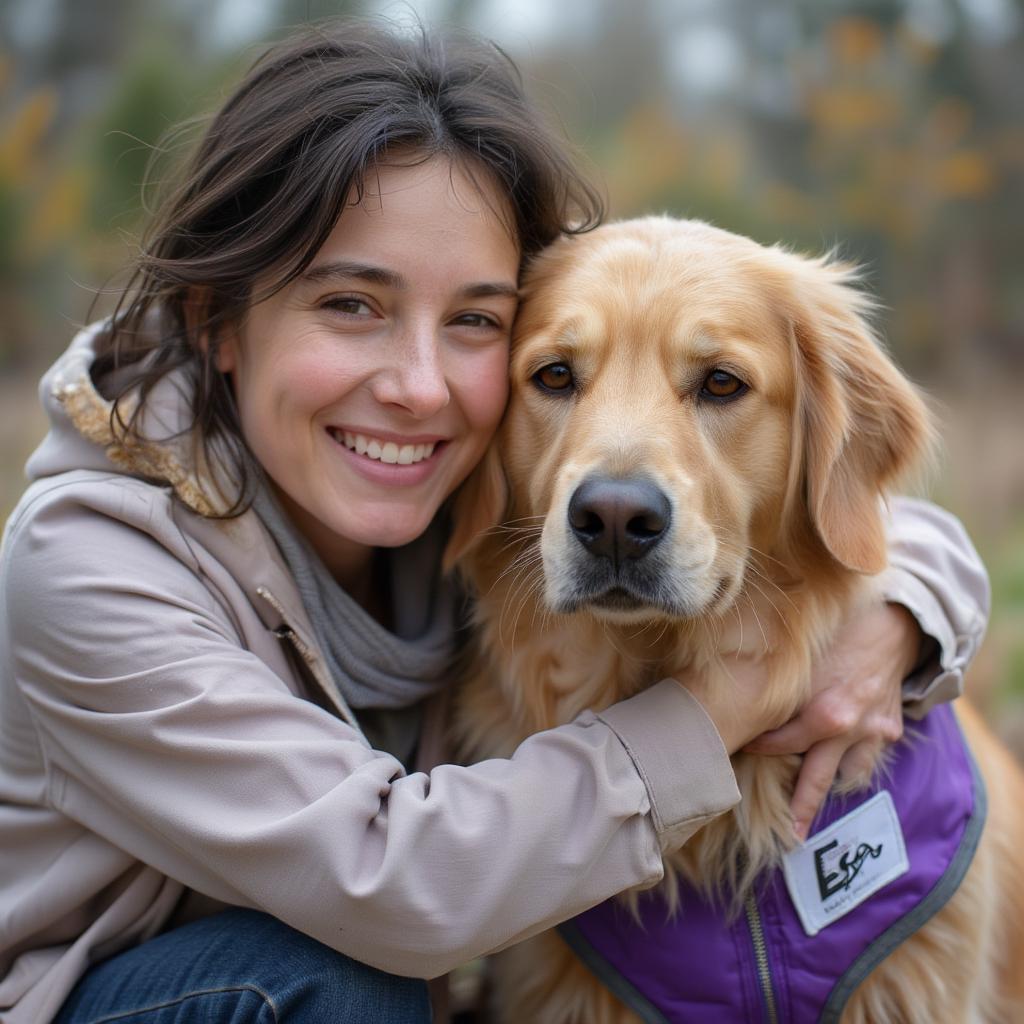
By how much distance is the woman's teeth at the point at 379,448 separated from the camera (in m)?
2.36

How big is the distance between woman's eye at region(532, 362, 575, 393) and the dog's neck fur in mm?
331

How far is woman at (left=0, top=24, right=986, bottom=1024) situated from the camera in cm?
195

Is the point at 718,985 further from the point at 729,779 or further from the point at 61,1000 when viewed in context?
the point at 61,1000

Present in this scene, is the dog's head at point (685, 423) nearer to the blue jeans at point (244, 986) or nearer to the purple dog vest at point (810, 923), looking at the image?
the purple dog vest at point (810, 923)

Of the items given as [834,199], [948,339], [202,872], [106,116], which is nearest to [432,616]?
[202,872]

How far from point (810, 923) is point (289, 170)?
71.9 inches

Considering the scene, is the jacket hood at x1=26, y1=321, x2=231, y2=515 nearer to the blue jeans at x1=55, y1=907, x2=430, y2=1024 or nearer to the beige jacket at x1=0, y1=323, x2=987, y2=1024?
the beige jacket at x1=0, y1=323, x2=987, y2=1024

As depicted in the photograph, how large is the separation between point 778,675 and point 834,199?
Answer: 797 cm

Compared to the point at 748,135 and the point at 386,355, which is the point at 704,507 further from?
the point at 748,135

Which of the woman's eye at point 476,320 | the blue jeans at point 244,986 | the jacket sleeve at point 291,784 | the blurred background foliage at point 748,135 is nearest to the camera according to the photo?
the jacket sleeve at point 291,784

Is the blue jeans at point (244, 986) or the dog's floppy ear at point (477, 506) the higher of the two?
the dog's floppy ear at point (477, 506)

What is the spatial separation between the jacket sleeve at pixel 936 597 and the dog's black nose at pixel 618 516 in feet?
2.51

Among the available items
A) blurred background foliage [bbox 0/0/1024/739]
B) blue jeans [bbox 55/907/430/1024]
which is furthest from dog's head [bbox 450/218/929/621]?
blurred background foliage [bbox 0/0/1024/739]

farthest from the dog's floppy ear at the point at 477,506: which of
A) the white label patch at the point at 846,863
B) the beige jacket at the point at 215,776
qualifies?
the white label patch at the point at 846,863
